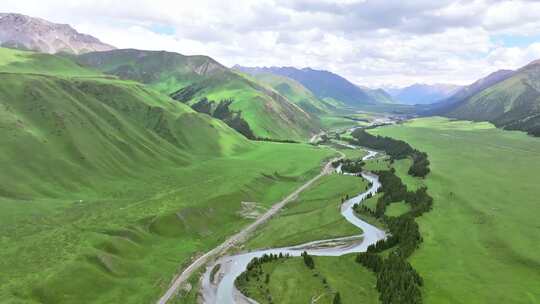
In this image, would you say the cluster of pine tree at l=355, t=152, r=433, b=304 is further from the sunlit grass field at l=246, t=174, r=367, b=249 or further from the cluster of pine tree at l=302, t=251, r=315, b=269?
the sunlit grass field at l=246, t=174, r=367, b=249

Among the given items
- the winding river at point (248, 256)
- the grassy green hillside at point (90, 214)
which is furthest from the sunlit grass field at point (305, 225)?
the grassy green hillside at point (90, 214)

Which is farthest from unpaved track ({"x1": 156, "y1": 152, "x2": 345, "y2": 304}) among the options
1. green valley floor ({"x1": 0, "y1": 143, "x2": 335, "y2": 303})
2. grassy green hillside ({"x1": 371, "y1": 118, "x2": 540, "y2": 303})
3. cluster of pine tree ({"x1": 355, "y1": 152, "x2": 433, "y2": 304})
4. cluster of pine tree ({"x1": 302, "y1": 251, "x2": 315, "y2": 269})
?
grassy green hillside ({"x1": 371, "y1": 118, "x2": 540, "y2": 303})

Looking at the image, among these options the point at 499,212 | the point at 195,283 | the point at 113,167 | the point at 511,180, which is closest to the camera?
the point at 195,283

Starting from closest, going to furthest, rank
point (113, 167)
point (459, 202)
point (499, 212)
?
point (499, 212), point (459, 202), point (113, 167)

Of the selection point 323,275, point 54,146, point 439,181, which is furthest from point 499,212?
point 54,146

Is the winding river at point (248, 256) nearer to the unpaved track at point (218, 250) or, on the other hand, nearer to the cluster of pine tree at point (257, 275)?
the cluster of pine tree at point (257, 275)

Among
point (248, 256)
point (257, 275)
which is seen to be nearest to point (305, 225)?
point (248, 256)

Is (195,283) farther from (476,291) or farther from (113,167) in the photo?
(113,167)

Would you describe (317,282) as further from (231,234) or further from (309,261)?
(231,234)
